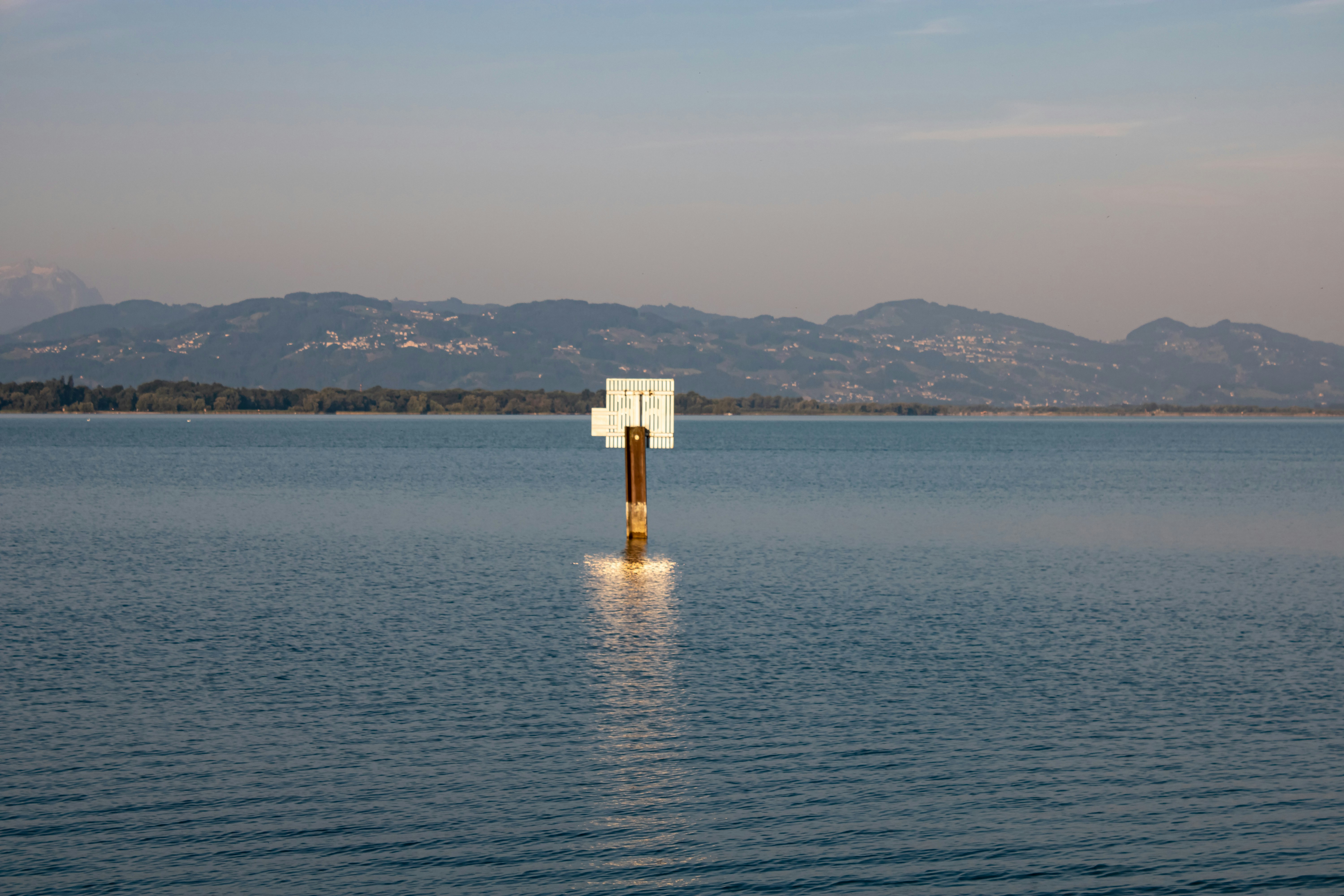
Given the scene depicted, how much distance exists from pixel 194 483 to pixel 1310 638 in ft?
305

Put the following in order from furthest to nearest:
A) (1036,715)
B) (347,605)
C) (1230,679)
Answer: (347,605) → (1230,679) → (1036,715)

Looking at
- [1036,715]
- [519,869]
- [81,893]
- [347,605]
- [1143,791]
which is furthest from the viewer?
[347,605]

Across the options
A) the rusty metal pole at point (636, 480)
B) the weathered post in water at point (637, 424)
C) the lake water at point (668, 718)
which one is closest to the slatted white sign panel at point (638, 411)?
the weathered post in water at point (637, 424)

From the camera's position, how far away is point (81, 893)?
1526cm

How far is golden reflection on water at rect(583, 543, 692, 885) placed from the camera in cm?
1738

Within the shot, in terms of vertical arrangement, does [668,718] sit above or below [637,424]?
below

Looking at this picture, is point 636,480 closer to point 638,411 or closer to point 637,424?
point 637,424

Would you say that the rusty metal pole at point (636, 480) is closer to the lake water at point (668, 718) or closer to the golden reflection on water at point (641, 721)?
the lake water at point (668, 718)

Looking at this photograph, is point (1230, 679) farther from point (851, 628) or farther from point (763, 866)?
point (763, 866)

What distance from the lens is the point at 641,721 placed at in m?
24.1

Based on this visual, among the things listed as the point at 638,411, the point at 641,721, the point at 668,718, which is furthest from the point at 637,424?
the point at 641,721

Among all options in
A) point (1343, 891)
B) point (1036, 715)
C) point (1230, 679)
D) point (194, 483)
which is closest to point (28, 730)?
point (1036, 715)

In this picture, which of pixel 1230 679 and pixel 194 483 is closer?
pixel 1230 679

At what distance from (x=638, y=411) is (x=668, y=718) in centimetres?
3542
